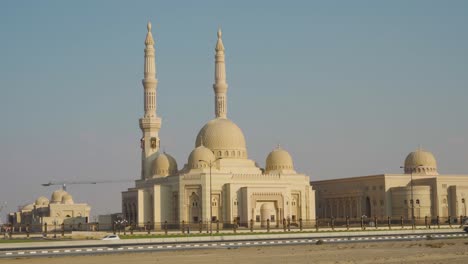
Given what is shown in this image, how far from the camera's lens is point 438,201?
93.0 m

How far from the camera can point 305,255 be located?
3525 cm

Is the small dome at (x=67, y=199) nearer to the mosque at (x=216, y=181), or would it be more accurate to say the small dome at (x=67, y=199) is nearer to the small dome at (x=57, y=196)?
the small dome at (x=57, y=196)

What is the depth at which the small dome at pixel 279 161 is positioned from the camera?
93.7 m

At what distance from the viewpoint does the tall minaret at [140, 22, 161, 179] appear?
93.2 metres

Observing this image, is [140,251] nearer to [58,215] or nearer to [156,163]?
[156,163]

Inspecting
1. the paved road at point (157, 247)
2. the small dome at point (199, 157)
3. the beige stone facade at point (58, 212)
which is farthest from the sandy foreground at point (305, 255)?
the beige stone facade at point (58, 212)

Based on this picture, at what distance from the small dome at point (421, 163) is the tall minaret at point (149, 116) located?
102 feet

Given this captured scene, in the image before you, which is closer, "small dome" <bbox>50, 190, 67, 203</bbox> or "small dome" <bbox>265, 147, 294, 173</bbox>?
"small dome" <bbox>265, 147, 294, 173</bbox>

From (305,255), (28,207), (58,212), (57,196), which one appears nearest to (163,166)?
(58,212)

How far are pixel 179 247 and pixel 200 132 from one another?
2083 inches

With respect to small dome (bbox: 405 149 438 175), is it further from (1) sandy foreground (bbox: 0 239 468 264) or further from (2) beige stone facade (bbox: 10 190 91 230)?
(1) sandy foreground (bbox: 0 239 468 264)

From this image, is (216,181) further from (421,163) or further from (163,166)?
(421,163)

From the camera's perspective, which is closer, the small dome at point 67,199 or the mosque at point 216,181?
the mosque at point 216,181

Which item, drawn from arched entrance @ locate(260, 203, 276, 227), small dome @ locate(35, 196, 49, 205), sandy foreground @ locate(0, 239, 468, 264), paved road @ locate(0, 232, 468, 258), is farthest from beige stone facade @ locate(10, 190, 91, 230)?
sandy foreground @ locate(0, 239, 468, 264)
